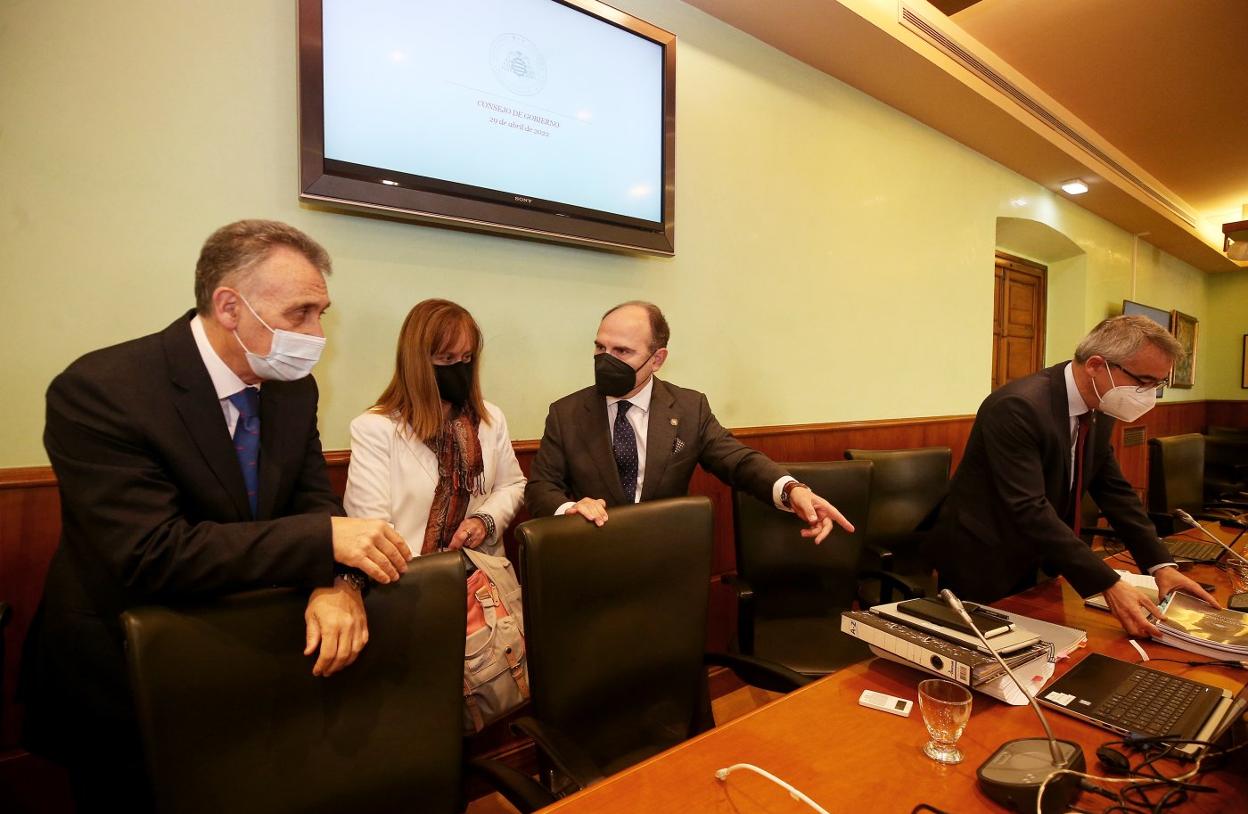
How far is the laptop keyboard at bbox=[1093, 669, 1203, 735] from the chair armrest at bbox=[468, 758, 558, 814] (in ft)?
3.14

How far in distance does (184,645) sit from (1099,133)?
6139 mm

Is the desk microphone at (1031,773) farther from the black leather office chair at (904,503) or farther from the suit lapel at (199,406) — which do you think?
the black leather office chair at (904,503)

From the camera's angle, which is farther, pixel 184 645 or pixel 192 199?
pixel 192 199

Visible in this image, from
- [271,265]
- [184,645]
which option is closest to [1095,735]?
[184,645]

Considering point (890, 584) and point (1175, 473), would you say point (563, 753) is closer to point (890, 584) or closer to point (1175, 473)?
point (890, 584)

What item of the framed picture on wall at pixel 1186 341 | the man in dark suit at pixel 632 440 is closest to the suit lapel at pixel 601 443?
the man in dark suit at pixel 632 440

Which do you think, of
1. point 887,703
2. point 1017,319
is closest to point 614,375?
point 887,703

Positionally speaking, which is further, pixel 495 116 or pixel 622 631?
pixel 495 116

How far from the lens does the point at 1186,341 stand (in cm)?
760

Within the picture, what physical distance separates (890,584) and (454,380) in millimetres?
1731

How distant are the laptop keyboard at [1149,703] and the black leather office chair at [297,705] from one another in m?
0.98

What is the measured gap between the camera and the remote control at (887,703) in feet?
3.57

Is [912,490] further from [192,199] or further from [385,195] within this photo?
[192,199]

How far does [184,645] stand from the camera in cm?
87
